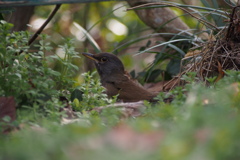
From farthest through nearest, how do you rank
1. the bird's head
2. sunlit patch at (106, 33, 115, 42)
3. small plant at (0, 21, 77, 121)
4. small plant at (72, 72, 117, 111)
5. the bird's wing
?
sunlit patch at (106, 33, 115, 42) < the bird's head < the bird's wing < small plant at (72, 72, 117, 111) < small plant at (0, 21, 77, 121)

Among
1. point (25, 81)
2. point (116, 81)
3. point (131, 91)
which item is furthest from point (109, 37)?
point (25, 81)

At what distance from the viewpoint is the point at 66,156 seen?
146 centimetres

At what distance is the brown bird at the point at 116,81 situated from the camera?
16.7 feet

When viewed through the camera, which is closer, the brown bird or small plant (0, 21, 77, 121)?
small plant (0, 21, 77, 121)

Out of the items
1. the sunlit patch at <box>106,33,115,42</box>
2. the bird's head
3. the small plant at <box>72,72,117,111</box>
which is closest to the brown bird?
the bird's head

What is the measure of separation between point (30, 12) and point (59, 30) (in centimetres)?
145

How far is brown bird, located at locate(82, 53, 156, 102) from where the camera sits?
5082 mm

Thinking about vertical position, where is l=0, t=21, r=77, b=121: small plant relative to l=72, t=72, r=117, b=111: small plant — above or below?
above

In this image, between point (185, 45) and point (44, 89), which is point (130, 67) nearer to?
point (185, 45)

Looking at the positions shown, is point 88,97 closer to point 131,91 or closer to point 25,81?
point 25,81

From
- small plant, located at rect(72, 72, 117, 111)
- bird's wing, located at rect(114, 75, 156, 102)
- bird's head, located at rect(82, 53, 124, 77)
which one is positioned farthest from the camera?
bird's head, located at rect(82, 53, 124, 77)

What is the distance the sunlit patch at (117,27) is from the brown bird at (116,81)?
11.8ft

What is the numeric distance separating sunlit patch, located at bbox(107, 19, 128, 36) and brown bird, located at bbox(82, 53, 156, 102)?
142 inches

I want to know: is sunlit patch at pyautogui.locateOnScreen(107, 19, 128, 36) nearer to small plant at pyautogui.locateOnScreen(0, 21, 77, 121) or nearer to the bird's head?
the bird's head
